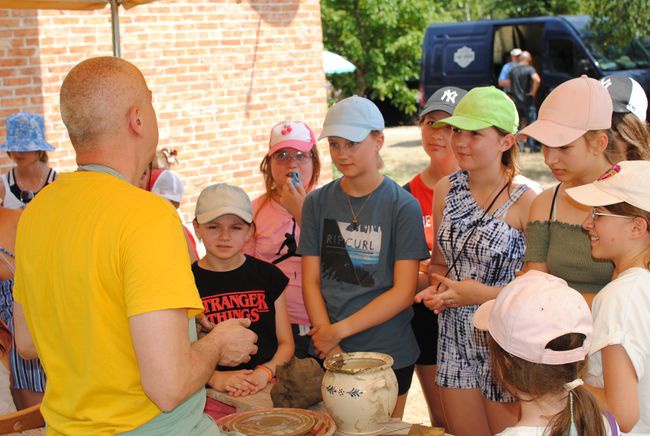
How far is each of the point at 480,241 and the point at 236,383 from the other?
44.0 inches

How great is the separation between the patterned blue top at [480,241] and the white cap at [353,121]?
472mm

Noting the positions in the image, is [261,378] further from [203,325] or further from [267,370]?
[203,325]

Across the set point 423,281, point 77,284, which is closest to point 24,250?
point 77,284

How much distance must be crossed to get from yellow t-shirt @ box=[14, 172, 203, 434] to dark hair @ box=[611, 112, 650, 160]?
1791 mm

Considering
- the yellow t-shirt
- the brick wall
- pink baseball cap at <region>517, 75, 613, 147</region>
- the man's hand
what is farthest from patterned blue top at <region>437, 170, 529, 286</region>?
the brick wall

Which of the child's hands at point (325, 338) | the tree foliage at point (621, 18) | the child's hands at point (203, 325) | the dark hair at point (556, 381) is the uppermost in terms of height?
the tree foliage at point (621, 18)

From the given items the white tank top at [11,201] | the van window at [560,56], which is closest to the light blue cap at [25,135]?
the white tank top at [11,201]

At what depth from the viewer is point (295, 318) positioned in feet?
12.4

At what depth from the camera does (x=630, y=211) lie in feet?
7.85

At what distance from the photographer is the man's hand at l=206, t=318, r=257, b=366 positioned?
7.16 ft

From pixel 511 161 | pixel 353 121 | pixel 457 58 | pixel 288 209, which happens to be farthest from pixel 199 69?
pixel 457 58

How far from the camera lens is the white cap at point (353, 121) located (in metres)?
3.34

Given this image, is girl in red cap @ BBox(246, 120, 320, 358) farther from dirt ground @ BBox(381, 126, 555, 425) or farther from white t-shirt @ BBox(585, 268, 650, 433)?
dirt ground @ BBox(381, 126, 555, 425)

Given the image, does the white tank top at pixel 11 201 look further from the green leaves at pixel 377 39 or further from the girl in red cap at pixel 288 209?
the green leaves at pixel 377 39
